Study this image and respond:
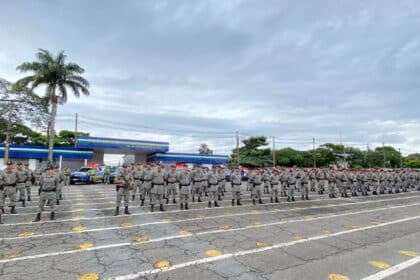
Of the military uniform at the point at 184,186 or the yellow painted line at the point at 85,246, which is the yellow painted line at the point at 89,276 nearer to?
the yellow painted line at the point at 85,246

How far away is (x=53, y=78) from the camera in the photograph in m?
28.6

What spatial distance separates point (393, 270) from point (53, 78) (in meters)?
29.6

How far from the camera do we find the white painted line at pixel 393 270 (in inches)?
196

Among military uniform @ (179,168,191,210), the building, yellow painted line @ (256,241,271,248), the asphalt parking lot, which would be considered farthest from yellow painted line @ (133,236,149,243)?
the building

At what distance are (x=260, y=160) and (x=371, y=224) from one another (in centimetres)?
4509

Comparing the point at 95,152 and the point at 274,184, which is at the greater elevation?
the point at 95,152

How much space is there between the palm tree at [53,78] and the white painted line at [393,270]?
90.4ft

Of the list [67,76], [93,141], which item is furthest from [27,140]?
[67,76]

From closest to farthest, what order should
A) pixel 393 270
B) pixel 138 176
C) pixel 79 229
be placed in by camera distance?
pixel 393 270 → pixel 79 229 → pixel 138 176

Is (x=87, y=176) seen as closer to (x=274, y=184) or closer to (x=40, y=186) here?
(x=274, y=184)

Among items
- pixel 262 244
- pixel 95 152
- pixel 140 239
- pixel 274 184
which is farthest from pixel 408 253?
pixel 95 152

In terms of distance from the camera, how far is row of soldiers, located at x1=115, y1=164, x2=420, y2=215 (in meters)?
12.2

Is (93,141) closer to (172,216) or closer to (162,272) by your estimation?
(172,216)

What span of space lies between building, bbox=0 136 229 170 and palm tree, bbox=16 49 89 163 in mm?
5684
